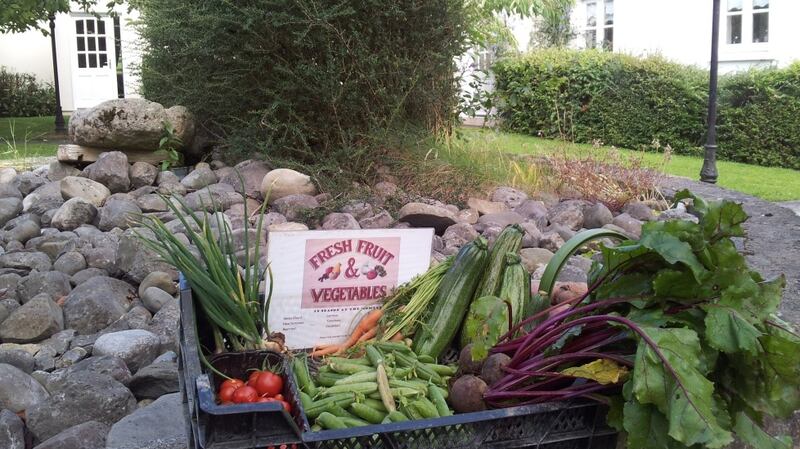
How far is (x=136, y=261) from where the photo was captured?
548 centimetres

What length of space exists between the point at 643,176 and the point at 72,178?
529 centimetres

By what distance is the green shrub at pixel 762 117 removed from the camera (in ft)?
46.8

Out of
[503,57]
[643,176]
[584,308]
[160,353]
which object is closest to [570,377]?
[584,308]

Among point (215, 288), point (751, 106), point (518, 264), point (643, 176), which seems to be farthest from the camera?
point (751, 106)

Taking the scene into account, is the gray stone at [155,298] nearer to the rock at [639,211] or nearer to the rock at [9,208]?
the rock at [9,208]

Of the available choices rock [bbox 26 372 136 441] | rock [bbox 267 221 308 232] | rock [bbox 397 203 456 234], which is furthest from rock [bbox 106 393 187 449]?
rock [bbox 397 203 456 234]

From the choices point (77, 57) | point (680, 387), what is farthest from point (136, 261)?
point (77, 57)

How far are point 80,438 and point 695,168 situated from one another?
39.0 feet

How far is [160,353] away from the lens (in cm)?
443

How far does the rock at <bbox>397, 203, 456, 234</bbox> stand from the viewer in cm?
602

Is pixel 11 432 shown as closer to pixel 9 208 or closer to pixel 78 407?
pixel 78 407

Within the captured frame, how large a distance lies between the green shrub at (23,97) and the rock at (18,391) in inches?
875

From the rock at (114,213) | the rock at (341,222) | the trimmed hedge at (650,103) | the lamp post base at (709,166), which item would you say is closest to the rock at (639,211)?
the rock at (341,222)

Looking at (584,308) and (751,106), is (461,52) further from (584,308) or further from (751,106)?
(751,106)
